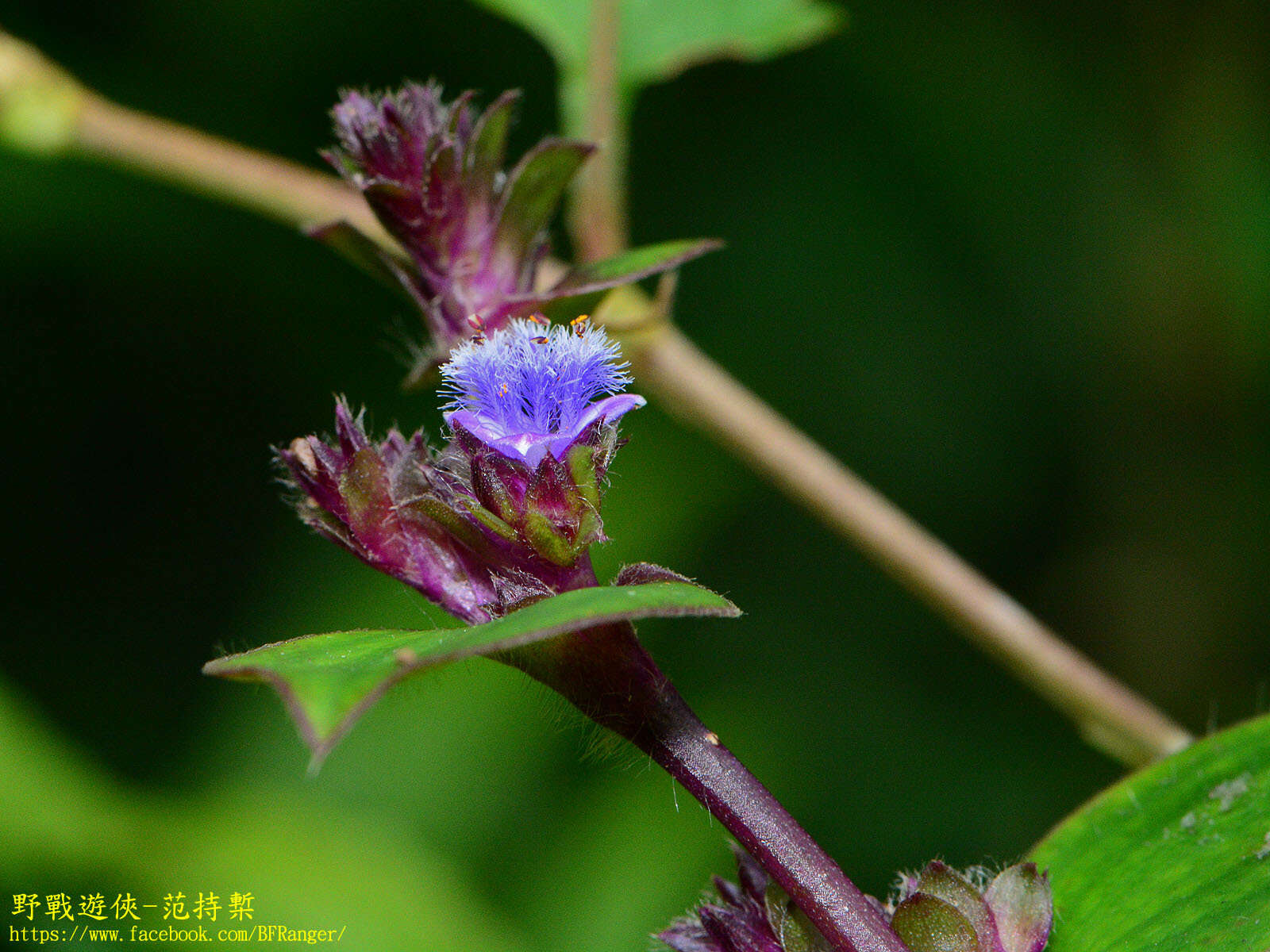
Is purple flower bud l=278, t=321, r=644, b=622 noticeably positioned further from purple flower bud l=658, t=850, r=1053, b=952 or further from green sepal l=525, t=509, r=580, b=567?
purple flower bud l=658, t=850, r=1053, b=952

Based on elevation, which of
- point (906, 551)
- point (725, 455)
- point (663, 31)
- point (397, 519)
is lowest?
point (397, 519)

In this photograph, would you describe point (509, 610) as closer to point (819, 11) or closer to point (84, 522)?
point (819, 11)

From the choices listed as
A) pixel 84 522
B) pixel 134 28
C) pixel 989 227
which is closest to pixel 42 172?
pixel 134 28

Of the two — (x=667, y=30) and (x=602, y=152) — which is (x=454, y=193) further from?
(x=667, y=30)

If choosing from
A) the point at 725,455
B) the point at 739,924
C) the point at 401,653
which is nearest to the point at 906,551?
the point at 739,924

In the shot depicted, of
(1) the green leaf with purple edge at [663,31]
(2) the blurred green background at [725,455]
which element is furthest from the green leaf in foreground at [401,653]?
(2) the blurred green background at [725,455]

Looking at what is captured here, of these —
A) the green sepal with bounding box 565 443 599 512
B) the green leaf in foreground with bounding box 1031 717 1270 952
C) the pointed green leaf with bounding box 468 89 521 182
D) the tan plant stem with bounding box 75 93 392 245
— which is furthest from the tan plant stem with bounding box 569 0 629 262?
the green leaf in foreground with bounding box 1031 717 1270 952
